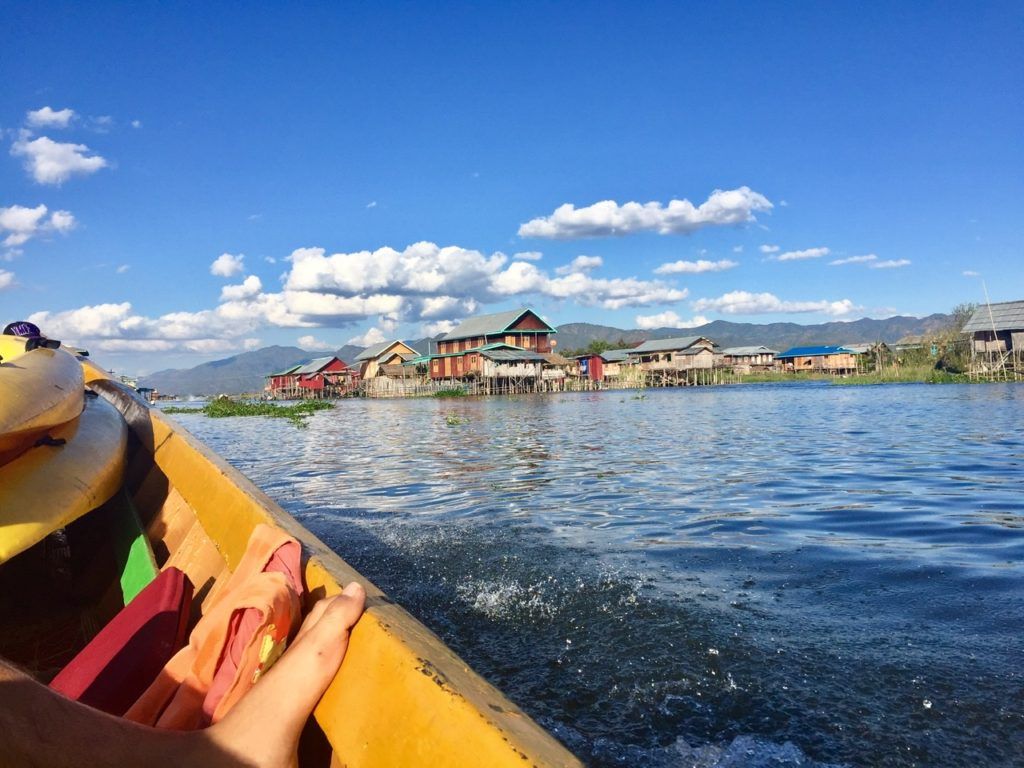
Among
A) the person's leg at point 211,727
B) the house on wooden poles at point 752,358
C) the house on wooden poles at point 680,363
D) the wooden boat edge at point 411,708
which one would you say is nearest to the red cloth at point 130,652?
the wooden boat edge at point 411,708

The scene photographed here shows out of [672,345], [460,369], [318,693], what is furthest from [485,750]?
[672,345]

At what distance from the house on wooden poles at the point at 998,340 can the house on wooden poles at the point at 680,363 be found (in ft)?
83.0

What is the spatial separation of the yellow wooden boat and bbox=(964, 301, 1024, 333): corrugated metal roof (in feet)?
169

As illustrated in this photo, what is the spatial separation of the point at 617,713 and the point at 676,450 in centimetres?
978

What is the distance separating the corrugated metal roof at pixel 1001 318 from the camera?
4297cm

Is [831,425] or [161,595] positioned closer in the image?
[161,595]

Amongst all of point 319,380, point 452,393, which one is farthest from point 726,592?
point 319,380

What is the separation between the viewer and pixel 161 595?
2377 millimetres

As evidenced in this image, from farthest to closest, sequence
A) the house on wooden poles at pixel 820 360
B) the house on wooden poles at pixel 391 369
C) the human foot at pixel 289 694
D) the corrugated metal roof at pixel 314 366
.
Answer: the corrugated metal roof at pixel 314 366
the house on wooden poles at pixel 820 360
the house on wooden poles at pixel 391 369
the human foot at pixel 289 694

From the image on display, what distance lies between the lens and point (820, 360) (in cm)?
7794

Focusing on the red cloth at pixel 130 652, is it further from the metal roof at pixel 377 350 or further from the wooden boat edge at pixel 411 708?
the metal roof at pixel 377 350

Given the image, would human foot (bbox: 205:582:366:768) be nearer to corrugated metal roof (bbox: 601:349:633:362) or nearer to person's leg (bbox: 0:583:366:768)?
person's leg (bbox: 0:583:366:768)

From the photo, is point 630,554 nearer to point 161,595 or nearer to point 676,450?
point 161,595

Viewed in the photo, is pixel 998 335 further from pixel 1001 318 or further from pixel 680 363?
pixel 680 363
